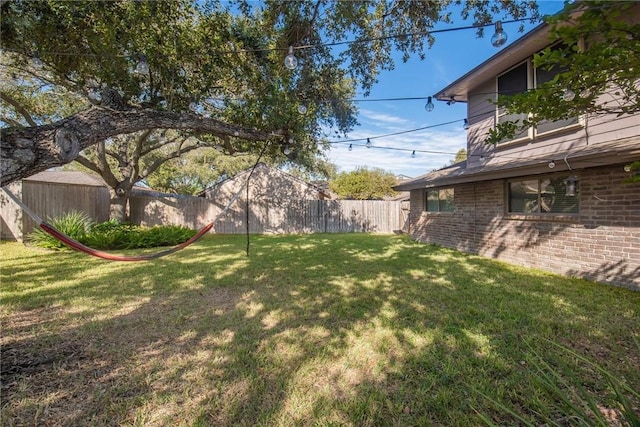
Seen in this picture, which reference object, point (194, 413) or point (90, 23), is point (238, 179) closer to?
point (90, 23)

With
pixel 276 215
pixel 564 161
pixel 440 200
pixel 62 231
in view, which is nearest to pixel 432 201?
pixel 440 200

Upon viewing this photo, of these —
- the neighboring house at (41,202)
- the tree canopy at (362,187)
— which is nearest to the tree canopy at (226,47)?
the neighboring house at (41,202)

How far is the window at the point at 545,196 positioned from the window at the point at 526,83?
934 millimetres

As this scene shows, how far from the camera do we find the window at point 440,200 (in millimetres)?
8112

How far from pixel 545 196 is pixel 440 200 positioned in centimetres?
322

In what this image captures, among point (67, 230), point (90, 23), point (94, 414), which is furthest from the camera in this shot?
point (67, 230)

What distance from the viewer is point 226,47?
5.88 metres

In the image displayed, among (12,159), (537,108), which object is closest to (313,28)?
(537,108)

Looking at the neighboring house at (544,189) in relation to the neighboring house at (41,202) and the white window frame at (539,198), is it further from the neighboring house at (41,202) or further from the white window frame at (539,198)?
the neighboring house at (41,202)

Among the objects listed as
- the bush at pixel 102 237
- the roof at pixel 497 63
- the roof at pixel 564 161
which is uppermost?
the roof at pixel 497 63

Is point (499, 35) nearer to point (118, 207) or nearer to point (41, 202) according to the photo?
point (41, 202)

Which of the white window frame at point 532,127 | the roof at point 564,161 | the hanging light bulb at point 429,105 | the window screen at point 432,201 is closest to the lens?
the roof at point 564,161

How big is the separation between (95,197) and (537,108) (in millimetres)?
13782

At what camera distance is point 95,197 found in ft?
36.4
